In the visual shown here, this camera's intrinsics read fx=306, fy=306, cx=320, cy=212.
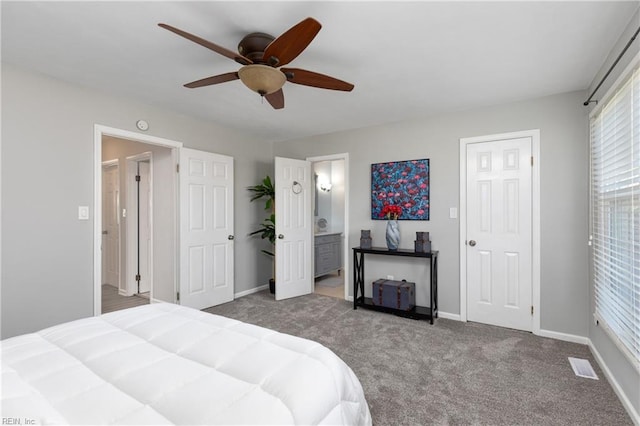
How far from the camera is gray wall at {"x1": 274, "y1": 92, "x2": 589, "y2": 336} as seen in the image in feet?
9.58

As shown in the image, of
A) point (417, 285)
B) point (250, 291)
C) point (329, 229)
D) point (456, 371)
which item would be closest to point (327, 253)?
point (329, 229)

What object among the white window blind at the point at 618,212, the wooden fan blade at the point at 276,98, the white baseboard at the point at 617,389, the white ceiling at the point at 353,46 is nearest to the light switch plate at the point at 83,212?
the white ceiling at the point at 353,46

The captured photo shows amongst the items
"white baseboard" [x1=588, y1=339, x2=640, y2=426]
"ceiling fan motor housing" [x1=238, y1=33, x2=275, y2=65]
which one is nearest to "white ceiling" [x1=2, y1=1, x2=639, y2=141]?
"ceiling fan motor housing" [x1=238, y1=33, x2=275, y2=65]

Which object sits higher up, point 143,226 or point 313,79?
point 313,79

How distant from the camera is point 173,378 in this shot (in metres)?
1.14

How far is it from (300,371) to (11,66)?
321cm

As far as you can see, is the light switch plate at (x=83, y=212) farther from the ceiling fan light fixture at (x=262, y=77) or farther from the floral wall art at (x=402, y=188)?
the floral wall art at (x=402, y=188)

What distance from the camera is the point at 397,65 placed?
2.45m

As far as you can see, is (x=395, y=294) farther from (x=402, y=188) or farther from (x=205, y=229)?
(x=205, y=229)

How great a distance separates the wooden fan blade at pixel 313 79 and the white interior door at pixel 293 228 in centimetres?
222

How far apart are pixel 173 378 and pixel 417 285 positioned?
3184 millimetres

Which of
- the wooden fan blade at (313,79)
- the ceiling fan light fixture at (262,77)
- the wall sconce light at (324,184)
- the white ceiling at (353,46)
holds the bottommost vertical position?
the wall sconce light at (324,184)

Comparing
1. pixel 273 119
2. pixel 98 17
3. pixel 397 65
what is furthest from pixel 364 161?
pixel 98 17

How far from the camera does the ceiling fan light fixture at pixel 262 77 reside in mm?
1881
